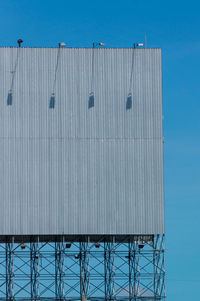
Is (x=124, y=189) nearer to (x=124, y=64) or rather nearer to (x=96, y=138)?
(x=96, y=138)

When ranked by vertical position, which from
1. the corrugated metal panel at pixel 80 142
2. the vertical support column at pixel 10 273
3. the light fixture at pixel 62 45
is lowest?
the vertical support column at pixel 10 273

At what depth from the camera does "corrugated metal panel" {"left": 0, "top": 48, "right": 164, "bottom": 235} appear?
70.7 metres

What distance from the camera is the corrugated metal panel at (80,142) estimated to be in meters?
70.7

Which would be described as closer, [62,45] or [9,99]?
[9,99]

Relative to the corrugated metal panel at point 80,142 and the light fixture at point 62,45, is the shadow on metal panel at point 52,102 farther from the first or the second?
the light fixture at point 62,45

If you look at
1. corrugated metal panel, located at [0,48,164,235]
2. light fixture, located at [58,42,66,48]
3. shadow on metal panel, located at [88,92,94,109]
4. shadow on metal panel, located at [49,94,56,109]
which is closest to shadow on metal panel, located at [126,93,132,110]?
corrugated metal panel, located at [0,48,164,235]

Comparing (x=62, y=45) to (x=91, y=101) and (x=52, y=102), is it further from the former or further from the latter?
(x=91, y=101)

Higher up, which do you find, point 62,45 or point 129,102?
point 62,45

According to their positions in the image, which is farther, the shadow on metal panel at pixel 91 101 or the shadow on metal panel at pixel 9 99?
the shadow on metal panel at pixel 91 101

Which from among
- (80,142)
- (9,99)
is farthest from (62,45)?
(80,142)

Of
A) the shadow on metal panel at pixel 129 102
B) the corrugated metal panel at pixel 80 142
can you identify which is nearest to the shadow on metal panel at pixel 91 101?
the corrugated metal panel at pixel 80 142

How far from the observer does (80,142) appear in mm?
71438

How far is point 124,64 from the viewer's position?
72.6 meters

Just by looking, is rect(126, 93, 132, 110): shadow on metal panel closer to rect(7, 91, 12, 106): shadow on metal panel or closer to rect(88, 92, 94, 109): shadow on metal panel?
rect(88, 92, 94, 109): shadow on metal panel
